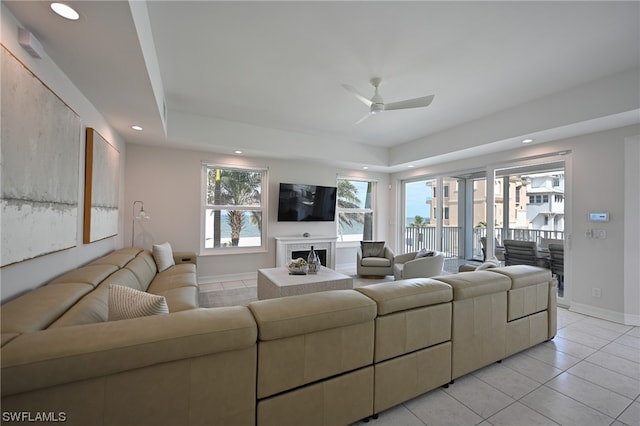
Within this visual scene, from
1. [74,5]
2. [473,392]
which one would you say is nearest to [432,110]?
[473,392]

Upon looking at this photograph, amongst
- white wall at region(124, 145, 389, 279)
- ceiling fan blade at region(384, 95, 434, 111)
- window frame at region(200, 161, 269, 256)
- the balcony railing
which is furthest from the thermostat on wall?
window frame at region(200, 161, 269, 256)

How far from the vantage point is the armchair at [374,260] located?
17.1ft

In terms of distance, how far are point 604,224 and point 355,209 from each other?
4.23 metres

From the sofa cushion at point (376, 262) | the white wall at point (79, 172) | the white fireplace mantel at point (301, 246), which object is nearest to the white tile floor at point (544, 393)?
the white wall at point (79, 172)

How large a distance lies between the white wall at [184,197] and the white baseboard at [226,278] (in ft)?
0.06

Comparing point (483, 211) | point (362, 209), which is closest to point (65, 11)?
point (362, 209)

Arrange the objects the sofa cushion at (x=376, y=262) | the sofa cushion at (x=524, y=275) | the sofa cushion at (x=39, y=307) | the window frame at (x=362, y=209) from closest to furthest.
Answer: the sofa cushion at (x=39, y=307), the sofa cushion at (x=524, y=275), the sofa cushion at (x=376, y=262), the window frame at (x=362, y=209)

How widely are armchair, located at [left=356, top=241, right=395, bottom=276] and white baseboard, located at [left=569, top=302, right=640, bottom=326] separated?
2644mm

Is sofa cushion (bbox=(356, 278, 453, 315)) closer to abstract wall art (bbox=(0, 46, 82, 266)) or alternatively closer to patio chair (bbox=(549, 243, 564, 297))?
abstract wall art (bbox=(0, 46, 82, 266))

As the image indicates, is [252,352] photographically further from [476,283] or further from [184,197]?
[184,197]

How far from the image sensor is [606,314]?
11.3 feet
